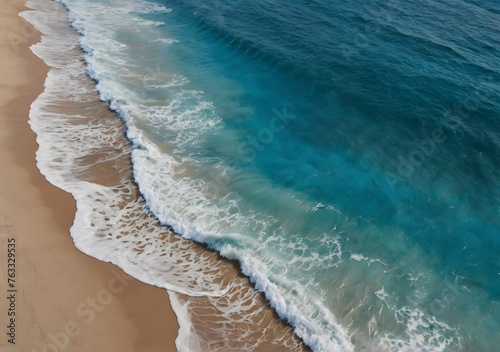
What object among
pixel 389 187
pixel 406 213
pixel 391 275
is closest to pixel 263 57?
pixel 389 187

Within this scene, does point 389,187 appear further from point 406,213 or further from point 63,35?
point 63,35

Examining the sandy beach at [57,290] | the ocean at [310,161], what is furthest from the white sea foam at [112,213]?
the sandy beach at [57,290]

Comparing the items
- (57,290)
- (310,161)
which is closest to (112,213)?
(57,290)

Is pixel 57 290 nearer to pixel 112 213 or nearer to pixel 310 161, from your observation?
pixel 112 213

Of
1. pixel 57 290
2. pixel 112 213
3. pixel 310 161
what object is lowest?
pixel 57 290

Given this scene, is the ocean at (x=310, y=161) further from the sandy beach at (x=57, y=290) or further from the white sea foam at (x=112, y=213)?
the sandy beach at (x=57, y=290)

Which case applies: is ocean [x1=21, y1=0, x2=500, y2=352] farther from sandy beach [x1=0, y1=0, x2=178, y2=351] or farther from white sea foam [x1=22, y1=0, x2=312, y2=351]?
sandy beach [x1=0, y1=0, x2=178, y2=351]
